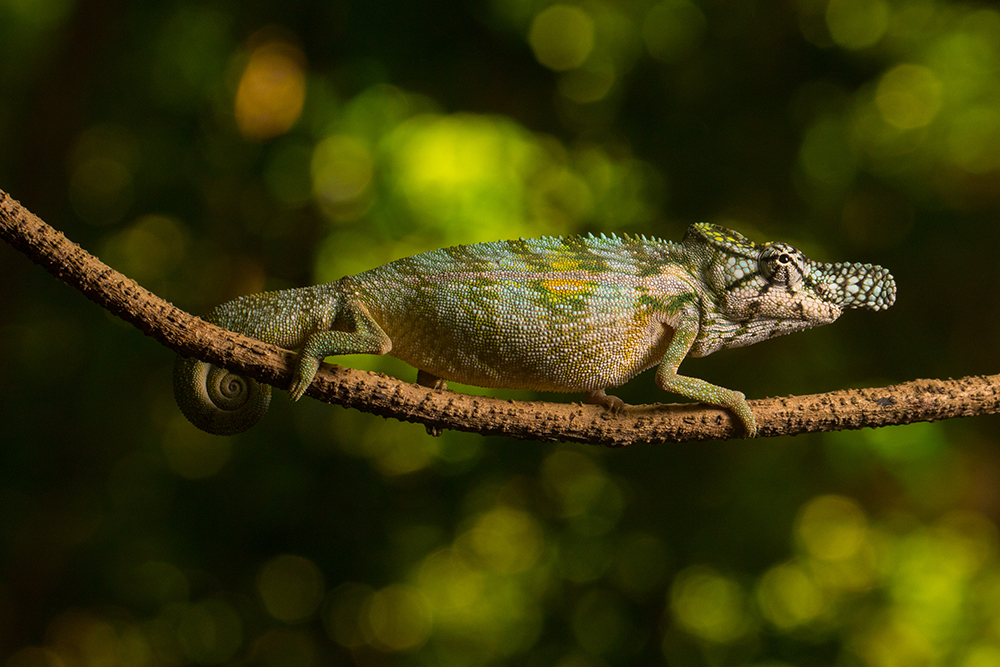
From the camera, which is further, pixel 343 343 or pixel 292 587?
pixel 292 587

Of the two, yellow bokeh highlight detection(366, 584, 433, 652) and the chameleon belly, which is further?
yellow bokeh highlight detection(366, 584, 433, 652)

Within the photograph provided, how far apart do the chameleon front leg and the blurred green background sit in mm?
1866

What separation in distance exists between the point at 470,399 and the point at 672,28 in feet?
9.60

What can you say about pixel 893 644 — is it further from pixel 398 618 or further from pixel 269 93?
pixel 269 93

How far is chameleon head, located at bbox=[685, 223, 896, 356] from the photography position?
1839 millimetres

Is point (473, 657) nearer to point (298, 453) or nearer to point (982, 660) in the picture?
point (298, 453)

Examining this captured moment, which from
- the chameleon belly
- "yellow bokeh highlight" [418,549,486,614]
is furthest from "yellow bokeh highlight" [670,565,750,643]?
the chameleon belly

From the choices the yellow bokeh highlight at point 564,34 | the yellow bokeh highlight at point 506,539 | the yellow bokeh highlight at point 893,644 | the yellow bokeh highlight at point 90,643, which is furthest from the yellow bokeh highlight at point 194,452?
the yellow bokeh highlight at point 893,644

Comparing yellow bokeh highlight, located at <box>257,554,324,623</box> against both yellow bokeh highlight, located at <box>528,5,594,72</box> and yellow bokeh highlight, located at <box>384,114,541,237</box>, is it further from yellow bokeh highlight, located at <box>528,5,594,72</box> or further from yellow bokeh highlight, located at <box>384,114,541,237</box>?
yellow bokeh highlight, located at <box>528,5,594,72</box>

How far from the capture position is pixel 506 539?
373 cm

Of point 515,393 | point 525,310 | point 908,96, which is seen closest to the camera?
point 525,310

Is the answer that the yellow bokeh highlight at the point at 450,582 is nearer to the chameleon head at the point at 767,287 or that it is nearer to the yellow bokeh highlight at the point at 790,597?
the yellow bokeh highlight at the point at 790,597

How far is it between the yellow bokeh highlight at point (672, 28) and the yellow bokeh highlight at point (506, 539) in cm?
252

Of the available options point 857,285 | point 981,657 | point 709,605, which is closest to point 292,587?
point 709,605
